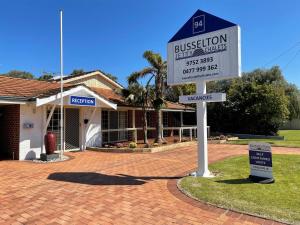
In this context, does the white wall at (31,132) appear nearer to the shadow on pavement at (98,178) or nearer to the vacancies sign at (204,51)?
the shadow on pavement at (98,178)

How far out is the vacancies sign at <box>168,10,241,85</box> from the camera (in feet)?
25.1

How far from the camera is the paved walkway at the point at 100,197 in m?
5.03

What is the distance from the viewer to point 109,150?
14523mm

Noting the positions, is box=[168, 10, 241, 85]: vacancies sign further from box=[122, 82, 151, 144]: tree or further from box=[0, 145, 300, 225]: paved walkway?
box=[122, 82, 151, 144]: tree

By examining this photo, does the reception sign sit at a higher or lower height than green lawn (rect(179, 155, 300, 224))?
higher

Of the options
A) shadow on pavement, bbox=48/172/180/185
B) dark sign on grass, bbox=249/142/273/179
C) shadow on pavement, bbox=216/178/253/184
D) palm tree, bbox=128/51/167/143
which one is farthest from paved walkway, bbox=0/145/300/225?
palm tree, bbox=128/51/167/143

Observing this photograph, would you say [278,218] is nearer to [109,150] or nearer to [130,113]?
[109,150]

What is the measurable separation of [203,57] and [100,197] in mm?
4875

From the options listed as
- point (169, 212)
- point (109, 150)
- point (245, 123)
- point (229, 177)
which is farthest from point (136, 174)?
point (245, 123)

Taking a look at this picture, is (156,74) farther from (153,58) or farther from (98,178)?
(98,178)

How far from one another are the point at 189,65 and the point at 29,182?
5.78 meters

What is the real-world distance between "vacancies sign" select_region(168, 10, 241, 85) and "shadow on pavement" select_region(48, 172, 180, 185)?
10.6 feet

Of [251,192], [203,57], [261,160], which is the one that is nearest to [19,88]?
[203,57]

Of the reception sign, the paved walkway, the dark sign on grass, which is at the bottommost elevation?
the paved walkway
